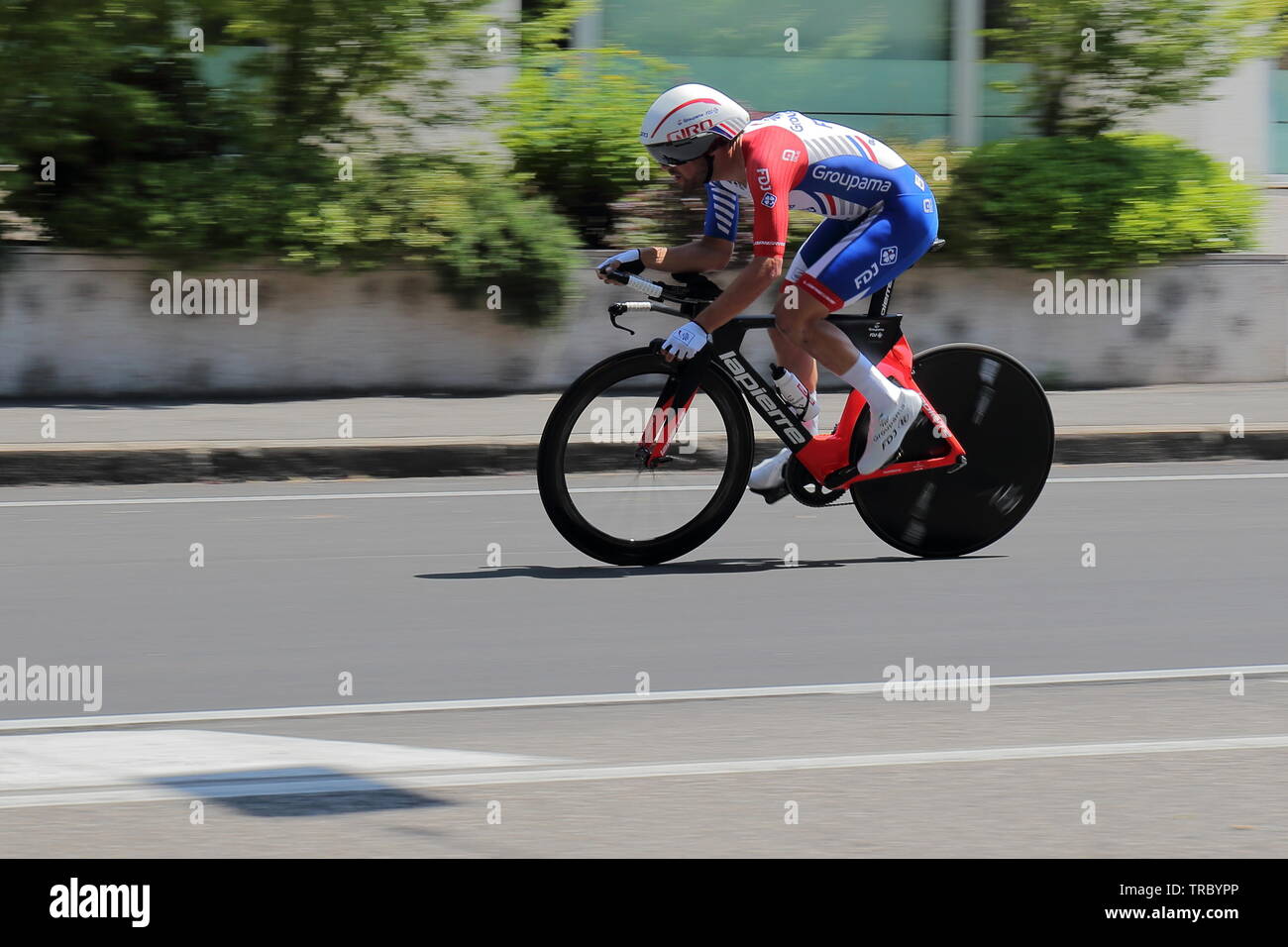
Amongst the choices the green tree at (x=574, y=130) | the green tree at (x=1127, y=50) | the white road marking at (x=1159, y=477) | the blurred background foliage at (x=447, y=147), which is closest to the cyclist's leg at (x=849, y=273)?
the white road marking at (x=1159, y=477)

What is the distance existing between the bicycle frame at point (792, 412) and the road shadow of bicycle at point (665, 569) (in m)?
0.45

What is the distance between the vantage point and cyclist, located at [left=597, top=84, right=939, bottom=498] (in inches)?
294

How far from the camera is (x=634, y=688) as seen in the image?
605 centimetres

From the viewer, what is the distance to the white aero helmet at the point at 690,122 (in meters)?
7.44

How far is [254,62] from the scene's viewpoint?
14.3 meters

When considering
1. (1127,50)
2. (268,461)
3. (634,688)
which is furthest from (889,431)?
(1127,50)

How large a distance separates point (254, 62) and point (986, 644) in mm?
9286

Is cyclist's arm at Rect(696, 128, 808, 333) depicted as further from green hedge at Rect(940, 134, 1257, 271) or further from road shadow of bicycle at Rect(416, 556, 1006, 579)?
green hedge at Rect(940, 134, 1257, 271)

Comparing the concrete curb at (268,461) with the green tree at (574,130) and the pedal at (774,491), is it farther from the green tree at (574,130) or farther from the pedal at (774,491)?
the green tree at (574,130)

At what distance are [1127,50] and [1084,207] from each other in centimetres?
150

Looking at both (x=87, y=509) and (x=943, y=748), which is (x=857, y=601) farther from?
(x=87, y=509)

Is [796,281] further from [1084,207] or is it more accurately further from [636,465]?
[1084,207]

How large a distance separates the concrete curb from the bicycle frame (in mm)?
2840

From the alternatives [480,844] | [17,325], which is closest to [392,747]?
[480,844]
